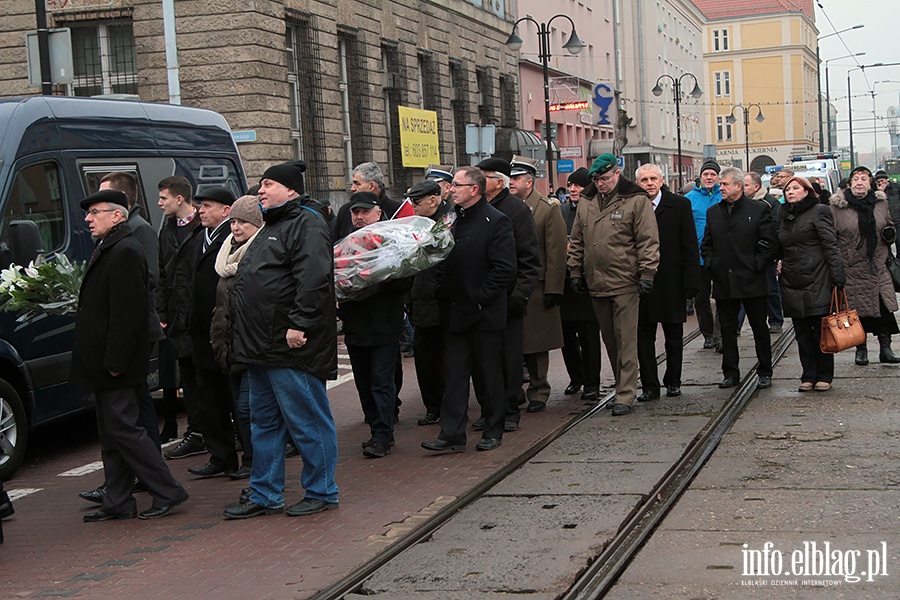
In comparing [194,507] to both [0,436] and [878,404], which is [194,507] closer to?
[0,436]

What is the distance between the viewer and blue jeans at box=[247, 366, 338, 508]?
720 cm

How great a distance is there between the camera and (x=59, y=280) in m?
7.81

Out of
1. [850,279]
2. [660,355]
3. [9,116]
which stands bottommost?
[660,355]

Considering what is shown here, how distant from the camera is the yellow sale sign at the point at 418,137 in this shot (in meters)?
30.1

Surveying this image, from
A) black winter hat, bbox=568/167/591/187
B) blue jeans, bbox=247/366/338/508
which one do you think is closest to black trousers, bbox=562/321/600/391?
black winter hat, bbox=568/167/591/187

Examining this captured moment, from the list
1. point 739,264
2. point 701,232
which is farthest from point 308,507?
point 701,232

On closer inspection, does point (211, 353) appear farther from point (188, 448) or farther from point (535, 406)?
point (535, 406)

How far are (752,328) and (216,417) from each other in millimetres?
4938

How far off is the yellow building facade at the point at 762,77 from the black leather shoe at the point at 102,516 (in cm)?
10194

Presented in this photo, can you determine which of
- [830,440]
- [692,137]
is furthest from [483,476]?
[692,137]

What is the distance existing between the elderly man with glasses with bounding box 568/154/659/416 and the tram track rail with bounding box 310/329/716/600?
571 mm

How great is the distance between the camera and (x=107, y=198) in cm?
751

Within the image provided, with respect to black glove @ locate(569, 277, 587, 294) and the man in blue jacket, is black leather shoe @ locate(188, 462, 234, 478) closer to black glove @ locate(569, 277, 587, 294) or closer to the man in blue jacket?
black glove @ locate(569, 277, 587, 294)

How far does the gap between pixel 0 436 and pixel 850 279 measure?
7802 mm
